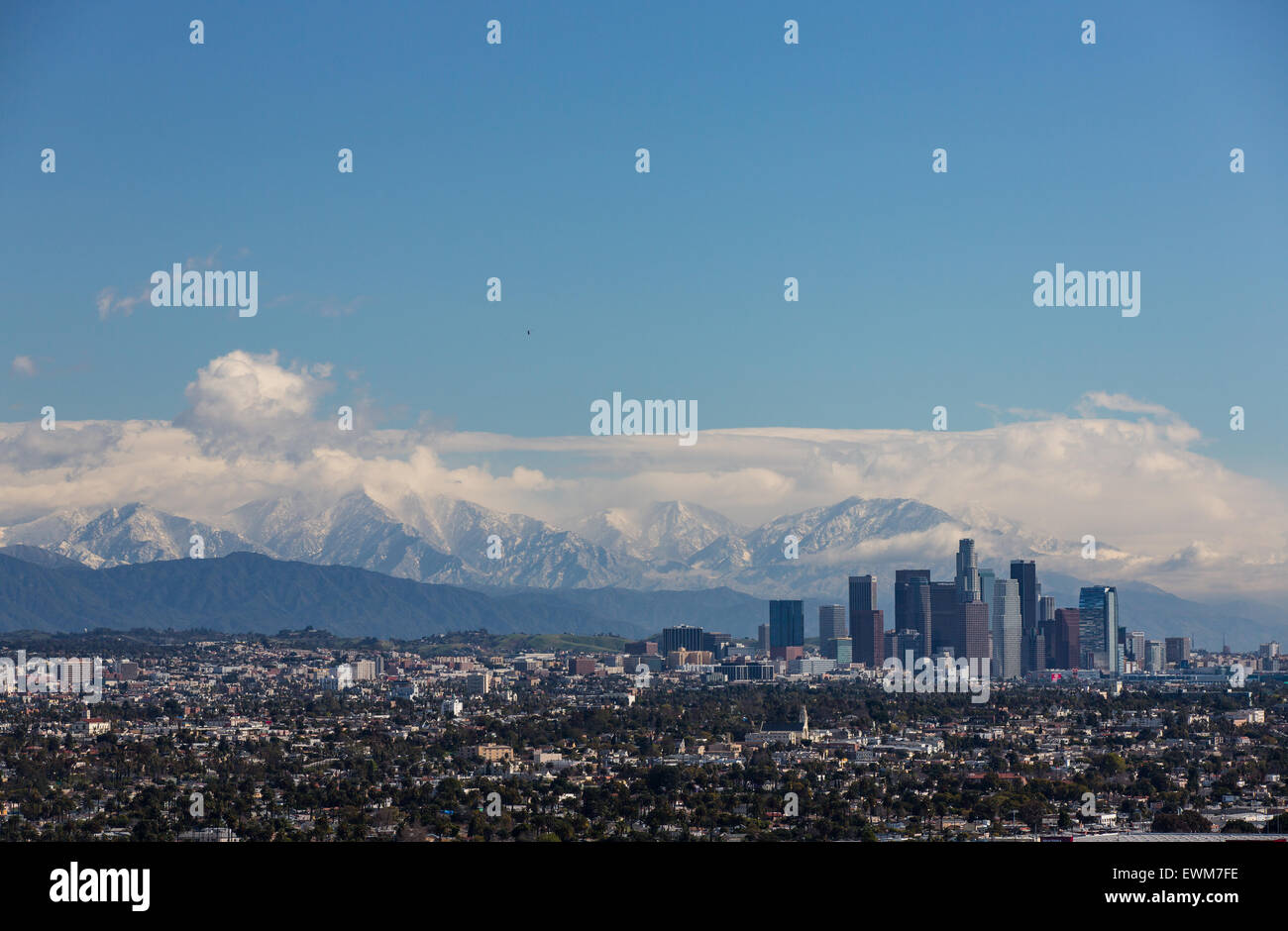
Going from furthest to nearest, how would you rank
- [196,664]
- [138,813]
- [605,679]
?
1. [196,664]
2. [605,679]
3. [138,813]

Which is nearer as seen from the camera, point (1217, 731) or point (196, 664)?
point (1217, 731)

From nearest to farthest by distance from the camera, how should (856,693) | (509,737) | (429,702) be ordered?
(509,737), (429,702), (856,693)
